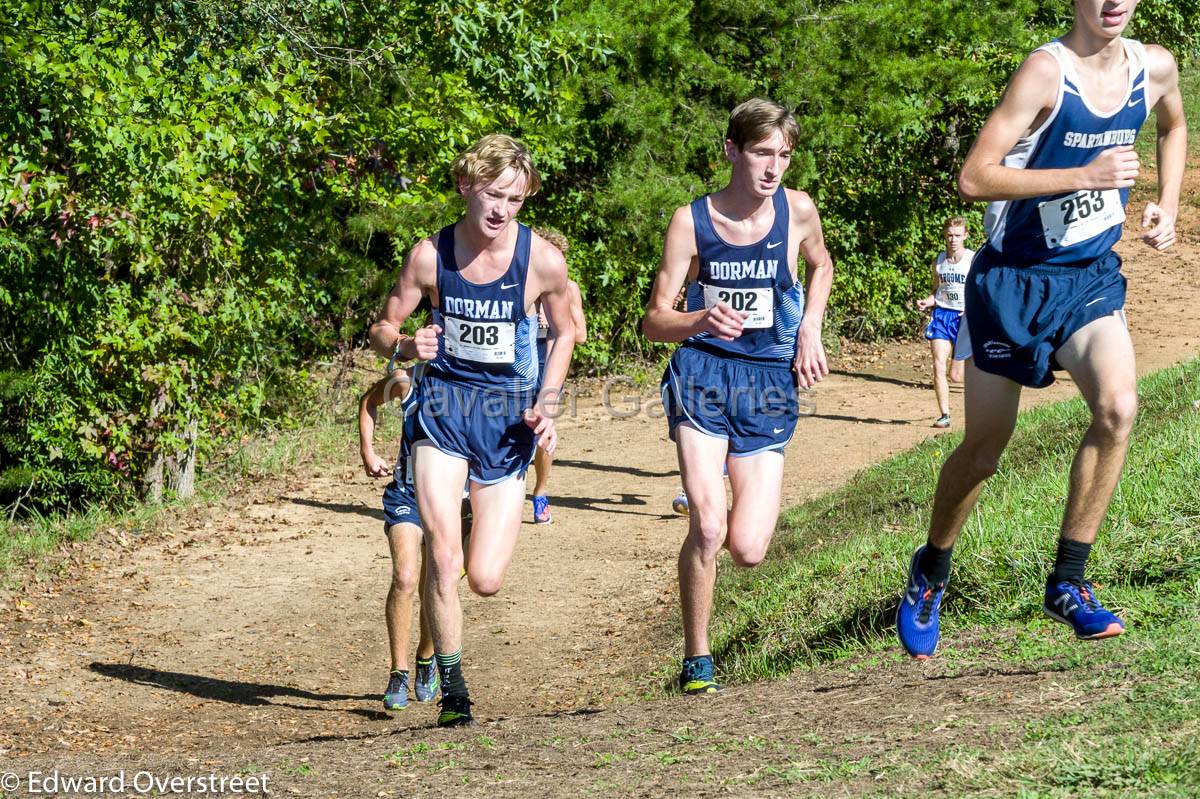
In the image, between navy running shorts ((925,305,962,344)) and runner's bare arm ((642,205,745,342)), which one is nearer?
runner's bare arm ((642,205,745,342))

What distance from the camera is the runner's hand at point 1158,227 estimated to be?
466cm

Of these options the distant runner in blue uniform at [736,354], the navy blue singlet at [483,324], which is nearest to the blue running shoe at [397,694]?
the distant runner in blue uniform at [736,354]

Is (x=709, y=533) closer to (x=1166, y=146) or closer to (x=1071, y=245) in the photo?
(x=1071, y=245)

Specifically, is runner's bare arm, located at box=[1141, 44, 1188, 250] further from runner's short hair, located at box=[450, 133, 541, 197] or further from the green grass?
runner's short hair, located at box=[450, 133, 541, 197]

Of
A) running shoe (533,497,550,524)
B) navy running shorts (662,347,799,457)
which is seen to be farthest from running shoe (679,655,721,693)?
running shoe (533,497,550,524)

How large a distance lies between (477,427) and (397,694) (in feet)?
5.29

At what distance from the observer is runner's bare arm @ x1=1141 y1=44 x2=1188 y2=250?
469 centimetres

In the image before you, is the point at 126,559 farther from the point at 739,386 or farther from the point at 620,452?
the point at 739,386

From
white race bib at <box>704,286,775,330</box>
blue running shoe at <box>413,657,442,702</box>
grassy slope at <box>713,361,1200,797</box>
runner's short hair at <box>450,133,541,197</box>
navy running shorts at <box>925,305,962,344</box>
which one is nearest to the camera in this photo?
grassy slope at <box>713,361,1200,797</box>

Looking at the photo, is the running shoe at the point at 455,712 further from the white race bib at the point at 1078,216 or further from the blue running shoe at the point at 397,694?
the white race bib at the point at 1078,216

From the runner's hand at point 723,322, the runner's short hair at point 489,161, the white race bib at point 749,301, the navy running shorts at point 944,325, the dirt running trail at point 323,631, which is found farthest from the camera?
the navy running shorts at point 944,325

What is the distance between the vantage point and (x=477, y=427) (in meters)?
5.61

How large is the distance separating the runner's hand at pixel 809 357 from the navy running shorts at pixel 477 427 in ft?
3.67

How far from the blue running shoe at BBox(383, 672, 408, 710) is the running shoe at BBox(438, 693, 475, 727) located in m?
1.03
